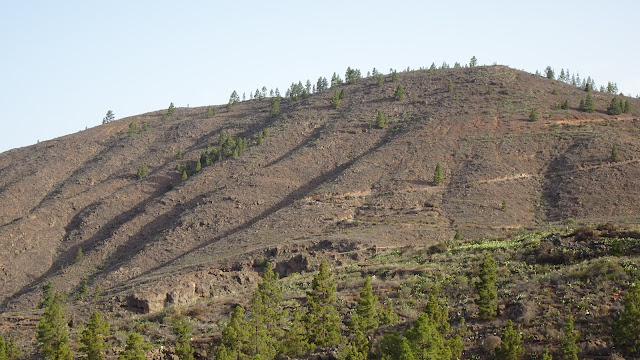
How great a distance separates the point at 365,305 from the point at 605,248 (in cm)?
1433

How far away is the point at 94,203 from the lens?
Result: 3494 inches

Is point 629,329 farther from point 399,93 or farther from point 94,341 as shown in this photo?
point 399,93

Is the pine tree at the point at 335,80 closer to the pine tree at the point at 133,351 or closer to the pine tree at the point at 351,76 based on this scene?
the pine tree at the point at 351,76

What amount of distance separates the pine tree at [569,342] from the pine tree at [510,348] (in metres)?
1.59

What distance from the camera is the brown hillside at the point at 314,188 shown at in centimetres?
6288

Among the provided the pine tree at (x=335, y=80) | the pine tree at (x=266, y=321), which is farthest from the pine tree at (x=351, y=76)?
the pine tree at (x=266, y=321)

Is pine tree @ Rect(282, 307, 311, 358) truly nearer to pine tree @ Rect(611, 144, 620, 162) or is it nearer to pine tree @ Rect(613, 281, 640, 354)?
pine tree @ Rect(613, 281, 640, 354)

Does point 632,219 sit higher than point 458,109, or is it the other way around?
point 458,109

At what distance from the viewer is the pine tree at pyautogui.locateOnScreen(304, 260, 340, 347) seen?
104ft

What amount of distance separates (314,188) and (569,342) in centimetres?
5862

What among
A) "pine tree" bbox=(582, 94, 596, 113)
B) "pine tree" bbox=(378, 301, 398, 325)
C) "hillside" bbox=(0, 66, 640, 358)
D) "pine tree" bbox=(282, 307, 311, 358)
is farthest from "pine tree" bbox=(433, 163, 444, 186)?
"pine tree" bbox=(282, 307, 311, 358)

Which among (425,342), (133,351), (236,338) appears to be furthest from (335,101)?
(425,342)

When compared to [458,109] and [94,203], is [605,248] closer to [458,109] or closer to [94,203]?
[458,109]

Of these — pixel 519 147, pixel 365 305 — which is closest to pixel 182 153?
pixel 519 147
